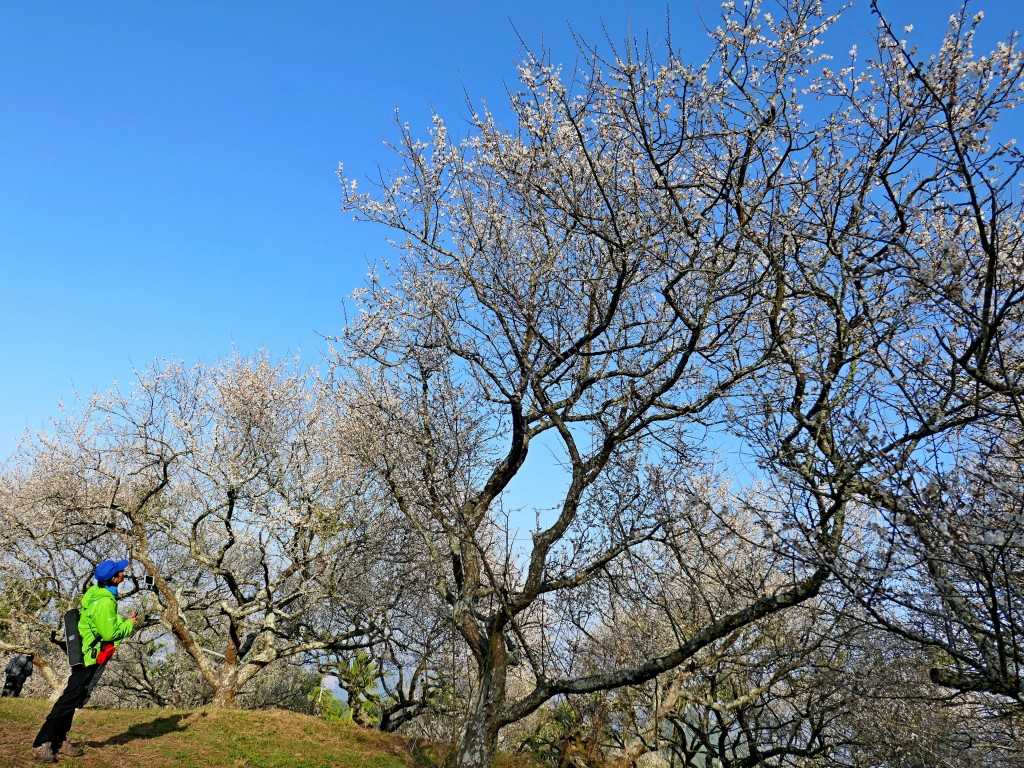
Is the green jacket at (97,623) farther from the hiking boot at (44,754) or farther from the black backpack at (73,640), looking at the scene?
the hiking boot at (44,754)

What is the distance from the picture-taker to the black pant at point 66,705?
6781 mm

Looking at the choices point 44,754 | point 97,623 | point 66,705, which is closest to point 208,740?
point 44,754

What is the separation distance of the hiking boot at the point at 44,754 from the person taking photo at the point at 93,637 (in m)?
0.18

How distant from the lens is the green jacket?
270 inches

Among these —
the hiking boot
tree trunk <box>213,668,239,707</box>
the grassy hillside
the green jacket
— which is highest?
the green jacket

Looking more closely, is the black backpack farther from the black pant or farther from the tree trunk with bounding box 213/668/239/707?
the tree trunk with bounding box 213/668/239/707

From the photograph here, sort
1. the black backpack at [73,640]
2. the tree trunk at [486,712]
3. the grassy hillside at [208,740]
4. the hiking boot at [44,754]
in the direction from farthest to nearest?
the grassy hillside at [208,740] → the hiking boot at [44,754] → the black backpack at [73,640] → the tree trunk at [486,712]

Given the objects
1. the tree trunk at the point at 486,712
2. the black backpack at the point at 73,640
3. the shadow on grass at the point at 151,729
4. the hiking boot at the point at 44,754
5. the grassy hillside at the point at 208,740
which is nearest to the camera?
the tree trunk at the point at 486,712

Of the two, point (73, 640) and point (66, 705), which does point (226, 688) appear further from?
point (73, 640)

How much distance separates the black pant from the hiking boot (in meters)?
0.07

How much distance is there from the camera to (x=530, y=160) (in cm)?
741

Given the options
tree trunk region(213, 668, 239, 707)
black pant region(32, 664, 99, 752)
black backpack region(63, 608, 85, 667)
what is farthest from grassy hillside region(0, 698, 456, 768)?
black backpack region(63, 608, 85, 667)

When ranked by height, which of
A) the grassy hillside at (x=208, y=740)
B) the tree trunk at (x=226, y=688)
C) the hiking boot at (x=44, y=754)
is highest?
the tree trunk at (x=226, y=688)

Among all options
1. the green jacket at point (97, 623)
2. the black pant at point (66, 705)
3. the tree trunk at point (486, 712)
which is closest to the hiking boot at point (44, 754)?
the black pant at point (66, 705)
